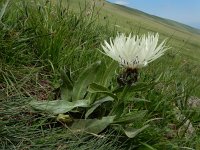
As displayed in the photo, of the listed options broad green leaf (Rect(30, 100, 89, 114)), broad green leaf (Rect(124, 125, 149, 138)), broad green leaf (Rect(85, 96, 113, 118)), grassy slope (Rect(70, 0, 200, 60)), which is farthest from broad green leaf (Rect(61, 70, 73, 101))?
grassy slope (Rect(70, 0, 200, 60))

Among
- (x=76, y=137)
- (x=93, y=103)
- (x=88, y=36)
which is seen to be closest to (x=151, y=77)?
(x=88, y=36)

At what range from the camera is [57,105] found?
488 cm

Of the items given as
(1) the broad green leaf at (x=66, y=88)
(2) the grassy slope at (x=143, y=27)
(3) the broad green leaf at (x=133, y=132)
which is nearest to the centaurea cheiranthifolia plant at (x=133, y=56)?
(3) the broad green leaf at (x=133, y=132)

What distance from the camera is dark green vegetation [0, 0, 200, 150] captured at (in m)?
4.52

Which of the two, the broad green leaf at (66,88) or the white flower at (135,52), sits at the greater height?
the white flower at (135,52)

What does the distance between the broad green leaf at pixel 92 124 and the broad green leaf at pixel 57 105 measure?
0.54 ft

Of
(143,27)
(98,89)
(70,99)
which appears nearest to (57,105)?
(70,99)

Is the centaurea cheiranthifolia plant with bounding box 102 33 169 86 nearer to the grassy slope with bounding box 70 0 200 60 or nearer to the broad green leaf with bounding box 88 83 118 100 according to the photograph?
the broad green leaf with bounding box 88 83 118 100

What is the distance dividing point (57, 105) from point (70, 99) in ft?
1.08

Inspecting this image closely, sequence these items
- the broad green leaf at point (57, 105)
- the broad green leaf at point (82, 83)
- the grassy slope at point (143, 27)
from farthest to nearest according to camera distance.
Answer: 1. the grassy slope at point (143, 27)
2. the broad green leaf at point (82, 83)
3. the broad green leaf at point (57, 105)

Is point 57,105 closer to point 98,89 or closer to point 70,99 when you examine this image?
point 70,99

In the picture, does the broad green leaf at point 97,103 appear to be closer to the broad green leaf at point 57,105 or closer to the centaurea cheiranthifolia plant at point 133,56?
the broad green leaf at point 57,105

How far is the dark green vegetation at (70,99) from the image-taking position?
178 inches

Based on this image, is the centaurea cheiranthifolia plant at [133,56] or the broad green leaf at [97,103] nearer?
the centaurea cheiranthifolia plant at [133,56]
